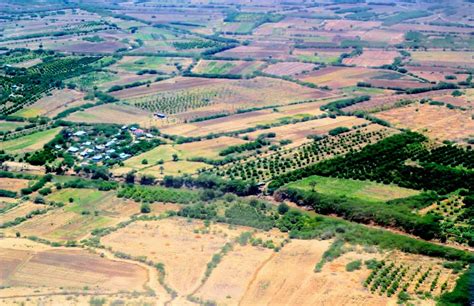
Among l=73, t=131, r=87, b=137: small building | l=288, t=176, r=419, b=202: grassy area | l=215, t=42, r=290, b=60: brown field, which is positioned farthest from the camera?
l=215, t=42, r=290, b=60: brown field

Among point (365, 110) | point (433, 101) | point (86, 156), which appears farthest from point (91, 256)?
point (433, 101)

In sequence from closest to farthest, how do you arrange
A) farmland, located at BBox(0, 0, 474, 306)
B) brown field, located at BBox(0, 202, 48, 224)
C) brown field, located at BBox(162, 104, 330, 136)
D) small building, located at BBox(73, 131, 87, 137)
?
farmland, located at BBox(0, 0, 474, 306) → brown field, located at BBox(0, 202, 48, 224) → small building, located at BBox(73, 131, 87, 137) → brown field, located at BBox(162, 104, 330, 136)

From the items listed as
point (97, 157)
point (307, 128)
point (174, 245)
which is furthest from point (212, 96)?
point (174, 245)

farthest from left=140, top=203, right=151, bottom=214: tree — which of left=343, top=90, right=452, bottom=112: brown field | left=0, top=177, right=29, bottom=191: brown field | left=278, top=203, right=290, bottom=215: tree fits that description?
left=343, top=90, right=452, bottom=112: brown field

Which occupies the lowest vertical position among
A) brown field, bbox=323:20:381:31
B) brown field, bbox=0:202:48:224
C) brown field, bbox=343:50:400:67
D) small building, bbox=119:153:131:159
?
brown field, bbox=0:202:48:224

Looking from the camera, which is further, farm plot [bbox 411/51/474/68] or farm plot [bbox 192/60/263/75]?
farm plot [bbox 411/51/474/68]

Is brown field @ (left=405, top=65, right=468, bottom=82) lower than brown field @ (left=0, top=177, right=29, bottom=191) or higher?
higher

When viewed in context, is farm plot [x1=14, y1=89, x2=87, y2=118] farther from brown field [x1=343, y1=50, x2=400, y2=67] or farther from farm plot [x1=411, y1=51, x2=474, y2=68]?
farm plot [x1=411, y1=51, x2=474, y2=68]
